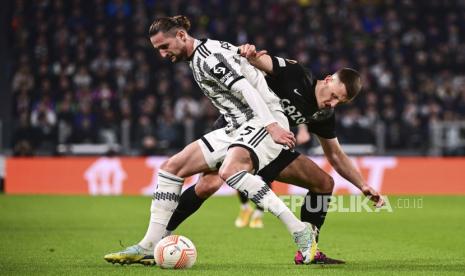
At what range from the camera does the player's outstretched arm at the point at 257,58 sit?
21.4ft

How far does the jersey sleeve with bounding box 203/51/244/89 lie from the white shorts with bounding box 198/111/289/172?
41 centimetres

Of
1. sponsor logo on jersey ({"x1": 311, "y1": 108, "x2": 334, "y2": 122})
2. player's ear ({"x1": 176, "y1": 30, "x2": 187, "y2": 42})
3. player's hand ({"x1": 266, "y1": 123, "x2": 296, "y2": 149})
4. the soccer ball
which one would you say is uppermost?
player's ear ({"x1": 176, "y1": 30, "x2": 187, "y2": 42})

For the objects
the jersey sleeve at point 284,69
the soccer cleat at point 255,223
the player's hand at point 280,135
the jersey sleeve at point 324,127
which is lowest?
the soccer cleat at point 255,223

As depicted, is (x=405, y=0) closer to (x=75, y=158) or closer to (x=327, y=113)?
(x=75, y=158)

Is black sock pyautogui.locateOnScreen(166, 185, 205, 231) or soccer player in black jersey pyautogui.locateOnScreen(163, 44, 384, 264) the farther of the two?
black sock pyautogui.locateOnScreen(166, 185, 205, 231)

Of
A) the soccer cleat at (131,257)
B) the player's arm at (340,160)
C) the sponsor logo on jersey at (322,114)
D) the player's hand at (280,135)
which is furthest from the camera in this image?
the player's arm at (340,160)

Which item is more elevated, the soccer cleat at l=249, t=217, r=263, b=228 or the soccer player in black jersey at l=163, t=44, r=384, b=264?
the soccer player in black jersey at l=163, t=44, r=384, b=264

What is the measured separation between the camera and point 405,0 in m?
24.2

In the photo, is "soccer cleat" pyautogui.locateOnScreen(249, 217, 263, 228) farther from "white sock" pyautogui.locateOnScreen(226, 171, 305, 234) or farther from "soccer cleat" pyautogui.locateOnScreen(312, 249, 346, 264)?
"white sock" pyautogui.locateOnScreen(226, 171, 305, 234)

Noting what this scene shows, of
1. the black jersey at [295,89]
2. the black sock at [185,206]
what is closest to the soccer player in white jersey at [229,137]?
the black jersey at [295,89]

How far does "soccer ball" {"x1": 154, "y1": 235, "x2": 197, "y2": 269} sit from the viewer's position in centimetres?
663

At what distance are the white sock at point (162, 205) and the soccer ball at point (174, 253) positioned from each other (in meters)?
0.23

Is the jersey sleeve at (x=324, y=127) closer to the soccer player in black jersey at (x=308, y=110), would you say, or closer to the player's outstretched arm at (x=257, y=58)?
the soccer player in black jersey at (x=308, y=110)

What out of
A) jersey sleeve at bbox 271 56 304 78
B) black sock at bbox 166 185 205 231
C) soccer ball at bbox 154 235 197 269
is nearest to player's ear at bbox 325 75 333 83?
jersey sleeve at bbox 271 56 304 78
